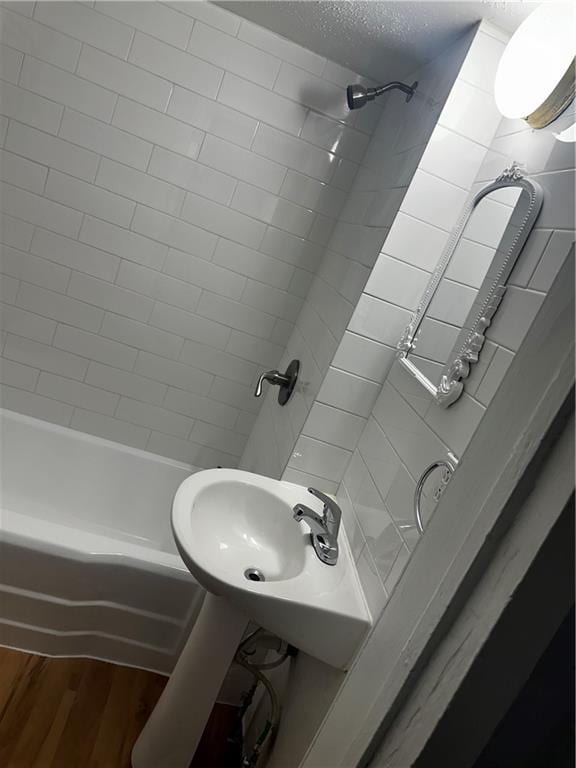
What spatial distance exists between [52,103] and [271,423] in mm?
1350

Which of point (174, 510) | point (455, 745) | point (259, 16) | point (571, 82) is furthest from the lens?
point (259, 16)

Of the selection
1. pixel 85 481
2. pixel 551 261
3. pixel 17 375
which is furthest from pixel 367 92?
pixel 85 481

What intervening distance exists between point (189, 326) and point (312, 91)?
0.97m

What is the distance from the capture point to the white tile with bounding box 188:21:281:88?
1.83 meters

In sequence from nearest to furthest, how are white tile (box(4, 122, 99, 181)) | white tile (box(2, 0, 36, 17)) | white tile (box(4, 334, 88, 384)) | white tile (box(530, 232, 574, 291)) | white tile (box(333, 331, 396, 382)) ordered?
1. white tile (box(530, 232, 574, 291))
2. white tile (box(333, 331, 396, 382))
3. white tile (box(2, 0, 36, 17))
4. white tile (box(4, 122, 99, 181))
5. white tile (box(4, 334, 88, 384))

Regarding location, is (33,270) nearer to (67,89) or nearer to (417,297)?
(67,89)

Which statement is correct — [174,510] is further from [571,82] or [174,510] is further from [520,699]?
[571,82]

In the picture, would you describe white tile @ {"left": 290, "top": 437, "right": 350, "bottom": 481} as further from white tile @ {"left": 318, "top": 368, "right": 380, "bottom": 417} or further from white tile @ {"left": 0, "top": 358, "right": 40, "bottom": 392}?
white tile @ {"left": 0, "top": 358, "right": 40, "bottom": 392}

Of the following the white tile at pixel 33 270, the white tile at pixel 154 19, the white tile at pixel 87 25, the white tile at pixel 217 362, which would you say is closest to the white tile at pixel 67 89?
the white tile at pixel 87 25

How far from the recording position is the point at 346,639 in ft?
3.73

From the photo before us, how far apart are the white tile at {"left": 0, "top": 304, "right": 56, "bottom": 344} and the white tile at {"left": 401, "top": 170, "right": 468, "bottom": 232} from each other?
1440 mm

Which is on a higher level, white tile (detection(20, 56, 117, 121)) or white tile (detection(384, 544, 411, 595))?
white tile (detection(20, 56, 117, 121))

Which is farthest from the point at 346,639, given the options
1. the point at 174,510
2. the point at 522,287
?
Answer: the point at 522,287

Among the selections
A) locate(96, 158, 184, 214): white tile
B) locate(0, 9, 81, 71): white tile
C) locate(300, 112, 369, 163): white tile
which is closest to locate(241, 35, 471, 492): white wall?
locate(300, 112, 369, 163): white tile
